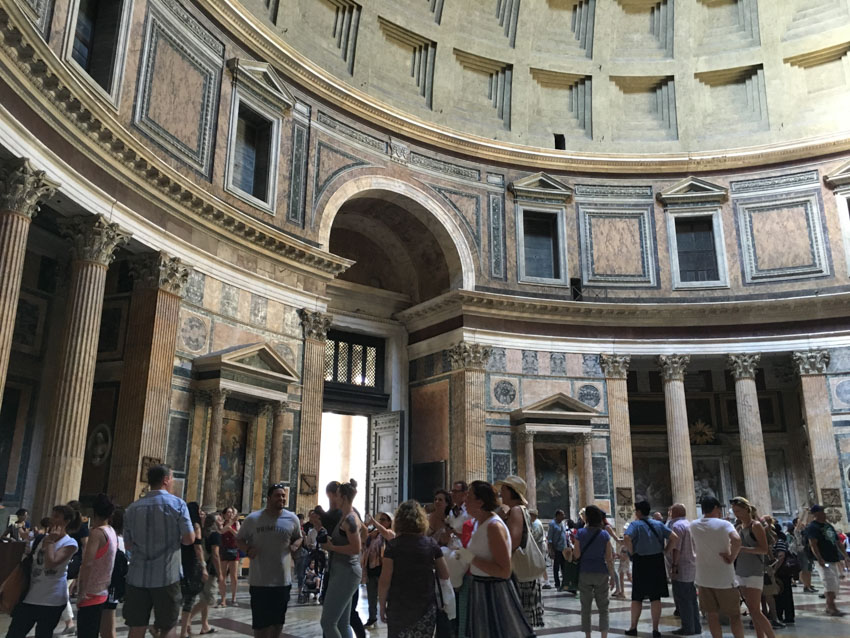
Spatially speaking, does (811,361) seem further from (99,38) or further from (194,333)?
(99,38)

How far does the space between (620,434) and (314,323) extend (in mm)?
10015

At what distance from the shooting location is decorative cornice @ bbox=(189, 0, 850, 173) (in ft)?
60.8

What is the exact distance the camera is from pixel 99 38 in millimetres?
13773

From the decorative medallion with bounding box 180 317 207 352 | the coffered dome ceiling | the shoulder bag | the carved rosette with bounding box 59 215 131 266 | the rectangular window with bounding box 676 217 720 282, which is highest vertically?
the coffered dome ceiling

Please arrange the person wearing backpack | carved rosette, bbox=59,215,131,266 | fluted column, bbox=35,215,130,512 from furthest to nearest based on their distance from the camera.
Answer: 1. carved rosette, bbox=59,215,131,266
2. fluted column, bbox=35,215,130,512
3. the person wearing backpack

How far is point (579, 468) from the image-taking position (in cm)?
2083

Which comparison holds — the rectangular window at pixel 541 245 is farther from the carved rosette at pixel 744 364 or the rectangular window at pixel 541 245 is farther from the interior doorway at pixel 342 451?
the interior doorway at pixel 342 451

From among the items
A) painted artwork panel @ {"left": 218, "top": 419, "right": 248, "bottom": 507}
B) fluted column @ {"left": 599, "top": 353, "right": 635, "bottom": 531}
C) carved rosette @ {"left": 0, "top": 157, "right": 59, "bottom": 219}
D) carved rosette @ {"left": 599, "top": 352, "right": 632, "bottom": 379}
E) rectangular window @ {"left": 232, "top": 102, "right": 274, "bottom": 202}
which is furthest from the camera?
carved rosette @ {"left": 599, "top": 352, "right": 632, "bottom": 379}

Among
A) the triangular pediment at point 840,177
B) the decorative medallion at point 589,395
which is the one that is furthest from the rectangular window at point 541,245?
the triangular pediment at point 840,177

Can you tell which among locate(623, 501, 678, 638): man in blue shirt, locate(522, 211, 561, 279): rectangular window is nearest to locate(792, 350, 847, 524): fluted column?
locate(522, 211, 561, 279): rectangular window

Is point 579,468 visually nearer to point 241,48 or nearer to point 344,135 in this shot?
point 344,135

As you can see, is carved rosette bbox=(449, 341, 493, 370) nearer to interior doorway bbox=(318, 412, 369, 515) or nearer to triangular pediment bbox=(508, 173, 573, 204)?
triangular pediment bbox=(508, 173, 573, 204)

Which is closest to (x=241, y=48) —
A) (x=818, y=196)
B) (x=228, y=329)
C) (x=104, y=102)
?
(x=104, y=102)

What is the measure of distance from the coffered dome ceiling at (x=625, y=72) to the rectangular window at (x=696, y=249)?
8.37 ft
